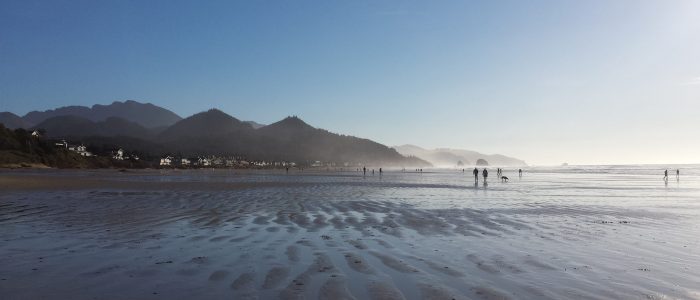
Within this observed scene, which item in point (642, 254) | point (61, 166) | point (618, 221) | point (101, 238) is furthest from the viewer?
point (61, 166)

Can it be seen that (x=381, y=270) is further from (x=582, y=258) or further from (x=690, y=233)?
(x=690, y=233)

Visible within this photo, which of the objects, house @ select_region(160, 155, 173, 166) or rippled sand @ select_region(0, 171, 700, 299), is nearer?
rippled sand @ select_region(0, 171, 700, 299)

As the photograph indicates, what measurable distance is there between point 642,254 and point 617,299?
409 centimetres

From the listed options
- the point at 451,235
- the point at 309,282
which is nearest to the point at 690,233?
the point at 451,235

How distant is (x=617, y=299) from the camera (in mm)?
5863

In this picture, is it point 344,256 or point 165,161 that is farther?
point 165,161

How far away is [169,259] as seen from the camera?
8.27 meters

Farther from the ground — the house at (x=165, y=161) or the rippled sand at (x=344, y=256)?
the house at (x=165, y=161)

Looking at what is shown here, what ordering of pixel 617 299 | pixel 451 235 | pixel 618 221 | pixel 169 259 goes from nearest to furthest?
pixel 617 299 < pixel 169 259 < pixel 451 235 < pixel 618 221

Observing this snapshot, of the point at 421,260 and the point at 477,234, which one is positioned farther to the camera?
the point at 477,234

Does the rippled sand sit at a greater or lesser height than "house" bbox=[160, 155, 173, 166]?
lesser

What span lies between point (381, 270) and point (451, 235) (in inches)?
190

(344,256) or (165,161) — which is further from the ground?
(165,161)

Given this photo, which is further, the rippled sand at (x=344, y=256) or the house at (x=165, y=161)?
the house at (x=165, y=161)
